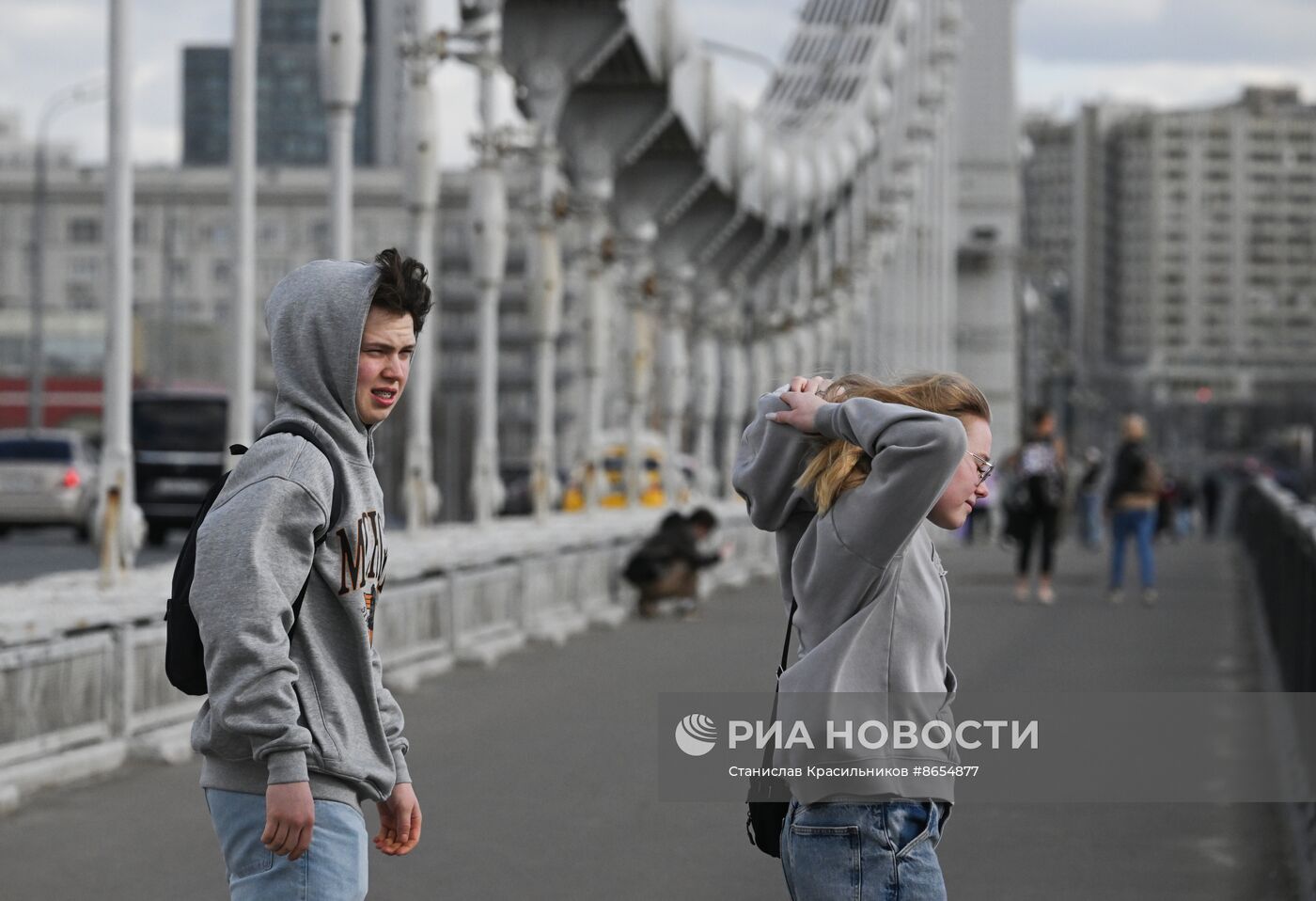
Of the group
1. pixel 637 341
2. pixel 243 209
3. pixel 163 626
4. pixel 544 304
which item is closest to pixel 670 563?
pixel 544 304

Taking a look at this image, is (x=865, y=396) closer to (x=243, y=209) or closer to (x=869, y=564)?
(x=869, y=564)

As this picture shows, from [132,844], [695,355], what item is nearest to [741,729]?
[132,844]

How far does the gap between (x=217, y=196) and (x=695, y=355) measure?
2254 inches

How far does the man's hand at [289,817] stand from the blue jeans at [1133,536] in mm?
16559

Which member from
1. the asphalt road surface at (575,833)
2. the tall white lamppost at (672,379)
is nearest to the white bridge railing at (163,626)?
the asphalt road surface at (575,833)

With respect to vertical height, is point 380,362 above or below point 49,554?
above

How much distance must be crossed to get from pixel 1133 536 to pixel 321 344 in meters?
16.9

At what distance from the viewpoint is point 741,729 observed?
5215 mm

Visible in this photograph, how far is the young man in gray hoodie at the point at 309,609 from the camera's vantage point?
11.2ft

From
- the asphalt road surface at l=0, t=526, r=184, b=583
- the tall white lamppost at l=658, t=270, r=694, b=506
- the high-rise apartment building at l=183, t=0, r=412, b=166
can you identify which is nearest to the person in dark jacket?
the high-rise apartment building at l=183, t=0, r=412, b=166

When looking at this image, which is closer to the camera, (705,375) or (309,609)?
(309,609)

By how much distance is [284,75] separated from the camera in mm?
28516

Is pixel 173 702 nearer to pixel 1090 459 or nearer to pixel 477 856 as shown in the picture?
pixel 477 856

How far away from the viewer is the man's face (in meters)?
3.64
